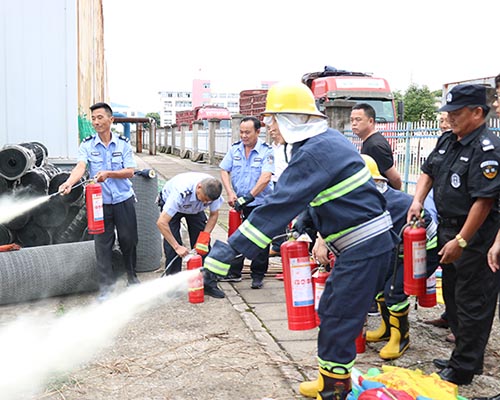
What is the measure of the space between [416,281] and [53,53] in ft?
21.7

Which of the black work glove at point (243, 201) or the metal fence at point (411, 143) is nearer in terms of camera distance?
the black work glove at point (243, 201)

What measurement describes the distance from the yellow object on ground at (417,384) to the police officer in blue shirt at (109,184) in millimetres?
3463

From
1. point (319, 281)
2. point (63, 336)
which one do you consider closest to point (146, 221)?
point (63, 336)

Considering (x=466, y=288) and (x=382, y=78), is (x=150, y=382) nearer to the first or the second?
(x=466, y=288)

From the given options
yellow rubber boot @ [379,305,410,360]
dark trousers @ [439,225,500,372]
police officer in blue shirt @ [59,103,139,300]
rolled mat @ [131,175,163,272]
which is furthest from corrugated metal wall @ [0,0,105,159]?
dark trousers @ [439,225,500,372]

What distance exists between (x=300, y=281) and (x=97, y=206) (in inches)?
114

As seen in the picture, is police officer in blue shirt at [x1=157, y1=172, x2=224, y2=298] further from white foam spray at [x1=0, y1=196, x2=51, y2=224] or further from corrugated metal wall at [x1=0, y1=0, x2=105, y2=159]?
corrugated metal wall at [x1=0, y1=0, x2=105, y2=159]

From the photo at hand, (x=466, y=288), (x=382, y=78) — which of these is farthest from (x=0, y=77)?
(x=382, y=78)

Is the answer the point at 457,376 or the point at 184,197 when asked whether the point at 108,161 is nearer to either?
the point at 184,197

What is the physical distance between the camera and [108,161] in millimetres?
6039

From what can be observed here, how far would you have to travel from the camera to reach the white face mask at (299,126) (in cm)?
325

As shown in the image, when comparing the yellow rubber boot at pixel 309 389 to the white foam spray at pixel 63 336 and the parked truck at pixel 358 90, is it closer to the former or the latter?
the white foam spray at pixel 63 336

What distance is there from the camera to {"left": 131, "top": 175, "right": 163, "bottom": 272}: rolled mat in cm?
713

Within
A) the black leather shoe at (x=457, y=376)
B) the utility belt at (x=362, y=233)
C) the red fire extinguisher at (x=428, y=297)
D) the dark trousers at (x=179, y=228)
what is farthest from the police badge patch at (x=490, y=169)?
the dark trousers at (x=179, y=228)
